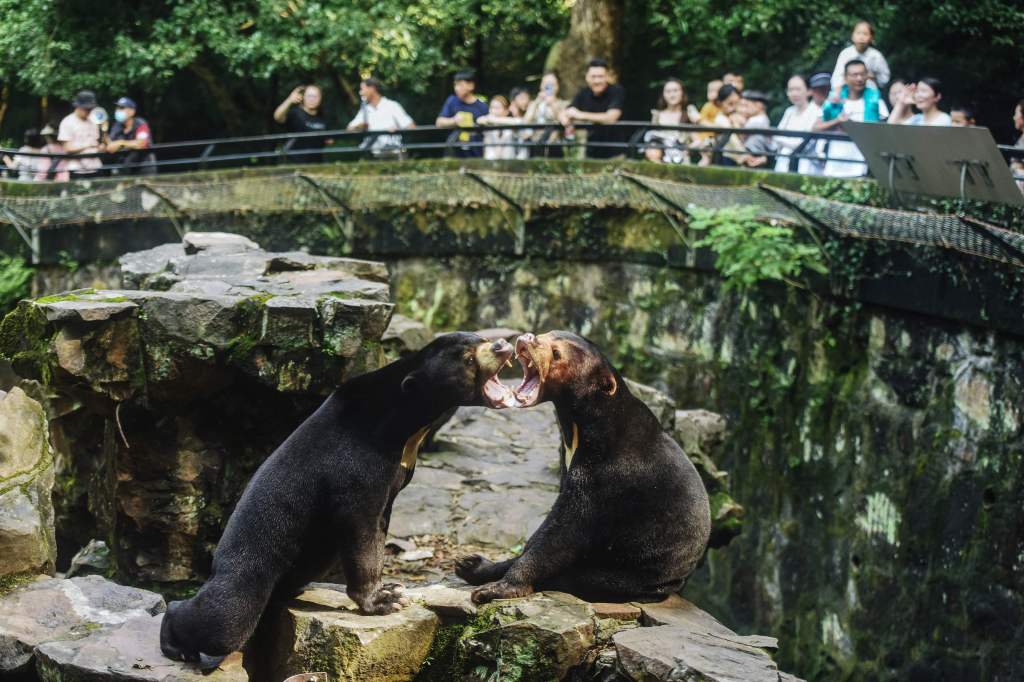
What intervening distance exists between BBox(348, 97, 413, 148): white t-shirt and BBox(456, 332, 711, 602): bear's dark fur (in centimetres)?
1034

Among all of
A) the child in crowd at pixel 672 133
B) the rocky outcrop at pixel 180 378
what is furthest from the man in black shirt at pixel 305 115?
the rocky outcrop at pixel 180 378

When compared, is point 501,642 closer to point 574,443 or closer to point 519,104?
point 574,443

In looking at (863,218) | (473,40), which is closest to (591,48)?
(473,40)

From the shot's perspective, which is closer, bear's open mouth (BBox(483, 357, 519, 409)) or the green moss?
bear's open mouth (BBox(483, 357, 519, 409))

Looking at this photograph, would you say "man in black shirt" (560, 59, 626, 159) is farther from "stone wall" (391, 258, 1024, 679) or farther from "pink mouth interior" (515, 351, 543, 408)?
"pink mouth interior" (515, 351, 543, 408)

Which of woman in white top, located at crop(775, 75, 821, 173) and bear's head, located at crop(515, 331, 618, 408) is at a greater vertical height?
woman in white top, located at crop(775, 75, 821, 173)

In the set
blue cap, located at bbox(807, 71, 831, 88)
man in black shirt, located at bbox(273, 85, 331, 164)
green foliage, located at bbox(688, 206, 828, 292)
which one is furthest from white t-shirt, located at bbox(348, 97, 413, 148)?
blue cap, located at bbox(807, 71, 831, 88)

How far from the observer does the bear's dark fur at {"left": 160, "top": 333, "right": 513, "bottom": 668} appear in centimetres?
571

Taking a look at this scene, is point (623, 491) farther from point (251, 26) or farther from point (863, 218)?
point (251, 26)

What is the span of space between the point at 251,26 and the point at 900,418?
14040 millimetres

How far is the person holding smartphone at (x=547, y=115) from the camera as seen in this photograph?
14945 millimetres

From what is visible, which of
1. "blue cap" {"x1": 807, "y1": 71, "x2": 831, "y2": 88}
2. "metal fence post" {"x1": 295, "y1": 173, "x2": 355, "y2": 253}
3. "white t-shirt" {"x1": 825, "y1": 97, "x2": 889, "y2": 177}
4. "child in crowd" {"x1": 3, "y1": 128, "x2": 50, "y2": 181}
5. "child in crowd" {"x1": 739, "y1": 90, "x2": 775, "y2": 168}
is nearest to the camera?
"white t-shirt" {"x1": 825, "y1": 97, "x2": 889, "y2": 177}

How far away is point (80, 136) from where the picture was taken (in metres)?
16.9

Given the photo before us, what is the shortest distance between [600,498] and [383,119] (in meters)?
10.9
